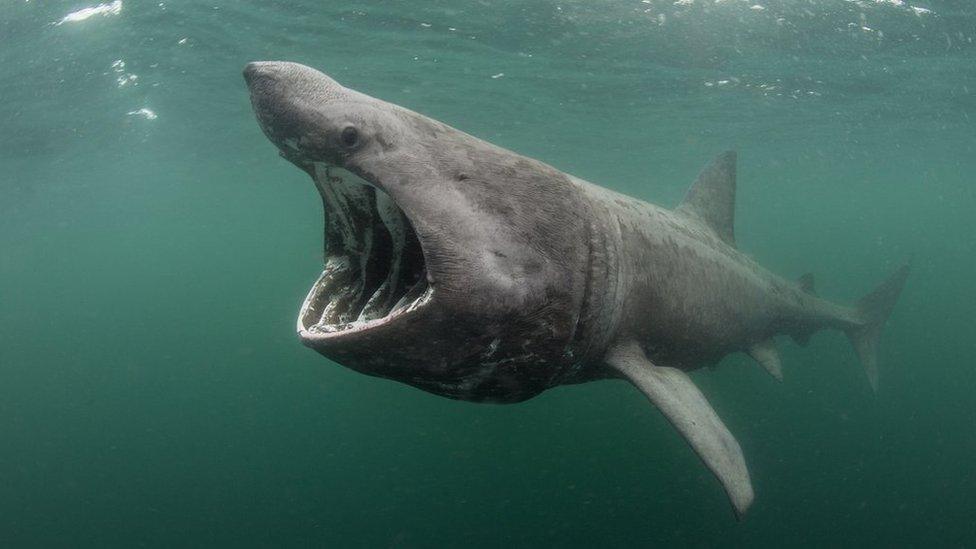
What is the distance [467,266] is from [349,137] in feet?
2.71

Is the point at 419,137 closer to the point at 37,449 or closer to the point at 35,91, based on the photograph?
the point at 35,91

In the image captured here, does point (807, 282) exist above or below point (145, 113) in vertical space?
above

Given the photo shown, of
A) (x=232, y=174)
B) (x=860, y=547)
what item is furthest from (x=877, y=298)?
(x=232, y=174)

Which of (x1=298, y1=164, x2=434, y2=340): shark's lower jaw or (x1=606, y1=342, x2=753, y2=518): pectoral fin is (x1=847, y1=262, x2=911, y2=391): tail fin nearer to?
(x1=606, y1=342, x2=753, y2=518): pectoral fin

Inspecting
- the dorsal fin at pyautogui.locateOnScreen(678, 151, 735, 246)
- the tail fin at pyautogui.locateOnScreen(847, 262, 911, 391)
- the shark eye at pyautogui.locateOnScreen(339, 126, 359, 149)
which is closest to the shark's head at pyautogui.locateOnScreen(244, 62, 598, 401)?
the shark eye at pyautogui.locateOnScreen(339, 126, 359, 149)

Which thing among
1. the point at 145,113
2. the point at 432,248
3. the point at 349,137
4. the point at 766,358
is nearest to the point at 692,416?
the point at 432,248

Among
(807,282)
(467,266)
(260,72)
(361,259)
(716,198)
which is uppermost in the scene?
(260,72)

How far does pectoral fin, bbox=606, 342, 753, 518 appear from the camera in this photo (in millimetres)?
3654

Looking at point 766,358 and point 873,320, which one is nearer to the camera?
point 766,358

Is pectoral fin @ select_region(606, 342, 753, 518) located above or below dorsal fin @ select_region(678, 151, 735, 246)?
above

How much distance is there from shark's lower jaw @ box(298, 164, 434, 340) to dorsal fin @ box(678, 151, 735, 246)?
5.12m

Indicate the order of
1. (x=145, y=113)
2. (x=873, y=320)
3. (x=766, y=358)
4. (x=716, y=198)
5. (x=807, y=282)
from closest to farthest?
(x=766, y=358) < (x=716, y=198) < (x=807, y=282) < (x=873, y=320) < (x=145, y=113)

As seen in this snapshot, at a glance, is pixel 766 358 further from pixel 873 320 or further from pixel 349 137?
pixel 349 137

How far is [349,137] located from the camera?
8.79 feet
